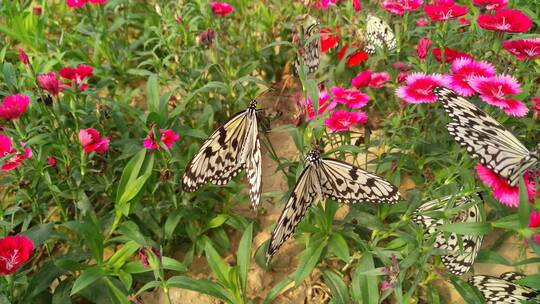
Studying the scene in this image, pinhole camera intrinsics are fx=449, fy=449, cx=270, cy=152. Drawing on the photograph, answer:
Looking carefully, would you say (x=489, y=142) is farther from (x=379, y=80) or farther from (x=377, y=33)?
(x=377, y=33)

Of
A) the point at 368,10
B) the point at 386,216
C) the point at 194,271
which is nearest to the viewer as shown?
the point at 386,216

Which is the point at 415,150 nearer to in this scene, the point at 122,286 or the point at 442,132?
the point at 442,132

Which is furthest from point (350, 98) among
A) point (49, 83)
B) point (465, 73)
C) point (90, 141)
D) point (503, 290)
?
point (49, 83)

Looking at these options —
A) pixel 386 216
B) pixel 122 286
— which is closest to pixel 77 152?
pixel 122 286

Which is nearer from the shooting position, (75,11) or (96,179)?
(96,179)

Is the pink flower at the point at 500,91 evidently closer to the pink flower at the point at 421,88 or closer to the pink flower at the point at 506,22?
the pink flower at the point at 421,88

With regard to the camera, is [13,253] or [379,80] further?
[379,80]
